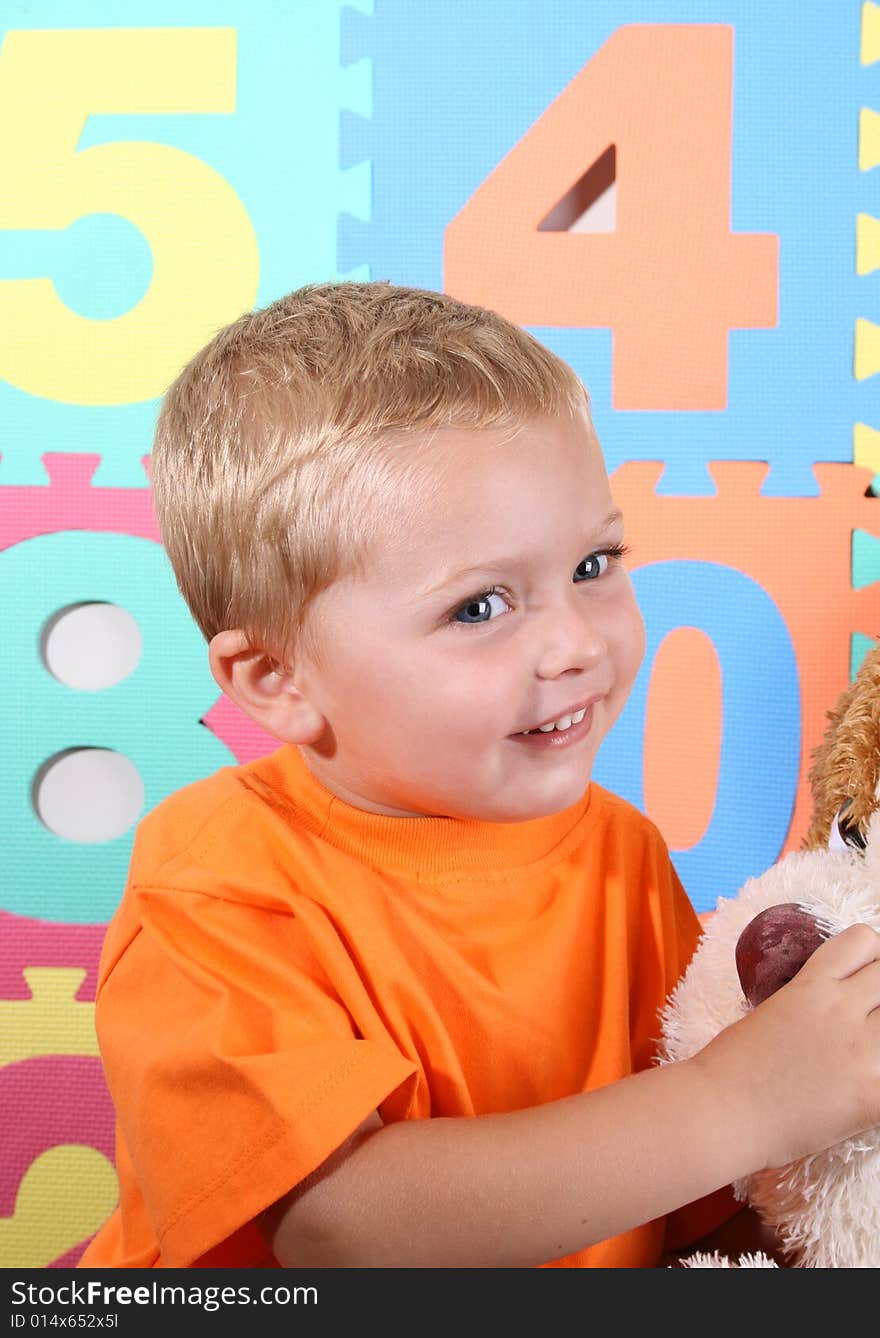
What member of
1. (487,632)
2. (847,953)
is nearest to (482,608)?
(487,632)


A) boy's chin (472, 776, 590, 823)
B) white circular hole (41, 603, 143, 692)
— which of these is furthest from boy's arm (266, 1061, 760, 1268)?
white circular hole (41, 603, 143, 692)

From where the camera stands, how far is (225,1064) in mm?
595

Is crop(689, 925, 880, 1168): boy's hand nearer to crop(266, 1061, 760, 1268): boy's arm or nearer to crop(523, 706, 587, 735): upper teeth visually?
crop(266, 1061, 760, 1268): boy's arm

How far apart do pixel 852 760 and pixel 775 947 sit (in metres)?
0.18

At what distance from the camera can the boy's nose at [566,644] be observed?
2.06 feet

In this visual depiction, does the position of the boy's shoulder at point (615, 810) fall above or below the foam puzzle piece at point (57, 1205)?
above

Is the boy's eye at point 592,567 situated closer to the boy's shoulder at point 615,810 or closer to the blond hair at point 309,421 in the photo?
the blond hair at point 309,421

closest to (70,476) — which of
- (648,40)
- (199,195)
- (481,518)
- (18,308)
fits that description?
(18,308)

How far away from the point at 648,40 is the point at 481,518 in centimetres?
100

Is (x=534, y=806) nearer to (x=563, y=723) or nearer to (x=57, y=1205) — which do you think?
(x=563, y=723)

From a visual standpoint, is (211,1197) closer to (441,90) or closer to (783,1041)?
(783,1041)

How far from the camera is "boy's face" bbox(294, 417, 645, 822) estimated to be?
0.62 m

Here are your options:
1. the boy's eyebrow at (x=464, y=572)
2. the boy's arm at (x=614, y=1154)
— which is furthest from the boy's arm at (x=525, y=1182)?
the boy's eyebrow at (x=464, y=572)

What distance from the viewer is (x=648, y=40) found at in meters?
1.39
